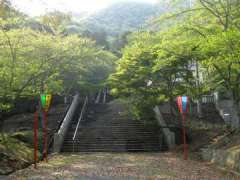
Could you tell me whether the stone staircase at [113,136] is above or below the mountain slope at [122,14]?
below

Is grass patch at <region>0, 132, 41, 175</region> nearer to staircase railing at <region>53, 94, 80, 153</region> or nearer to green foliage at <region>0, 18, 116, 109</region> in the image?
green foliage at <region>0, 18, 116, 109</region>

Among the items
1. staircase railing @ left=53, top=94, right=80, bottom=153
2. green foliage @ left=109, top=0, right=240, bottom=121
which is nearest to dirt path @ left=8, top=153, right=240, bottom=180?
green foliage @ left=109, top=0, right=240, bottom=121

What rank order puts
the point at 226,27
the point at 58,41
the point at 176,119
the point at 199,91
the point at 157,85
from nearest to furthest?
the point at 226,27, the point at 58,41, the point at 199,91, the point at 157,85, the point at 176,119

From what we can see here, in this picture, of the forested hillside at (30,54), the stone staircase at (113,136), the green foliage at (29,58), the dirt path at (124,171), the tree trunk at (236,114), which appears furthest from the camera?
the stone staircase at (113,136)

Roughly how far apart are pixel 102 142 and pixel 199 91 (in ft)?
22.2

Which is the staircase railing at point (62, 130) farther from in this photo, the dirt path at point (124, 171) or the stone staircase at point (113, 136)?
the dirt path at point (124, 171)

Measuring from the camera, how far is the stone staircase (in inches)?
867

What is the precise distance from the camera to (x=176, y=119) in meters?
26.1

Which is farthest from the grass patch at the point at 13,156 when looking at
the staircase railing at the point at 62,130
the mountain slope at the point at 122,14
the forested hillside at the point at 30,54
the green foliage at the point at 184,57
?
the mountain slope at the point at 122,14

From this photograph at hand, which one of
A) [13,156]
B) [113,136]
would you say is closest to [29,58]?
[13,156]

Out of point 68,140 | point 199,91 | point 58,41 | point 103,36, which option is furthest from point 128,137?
point 103,36

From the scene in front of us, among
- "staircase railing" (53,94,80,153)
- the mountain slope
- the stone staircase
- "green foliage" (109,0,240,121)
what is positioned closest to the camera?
"green foliage" (109,0,240,121)

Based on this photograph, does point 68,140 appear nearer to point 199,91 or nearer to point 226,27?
point 199,91

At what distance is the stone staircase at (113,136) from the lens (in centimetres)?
2203
